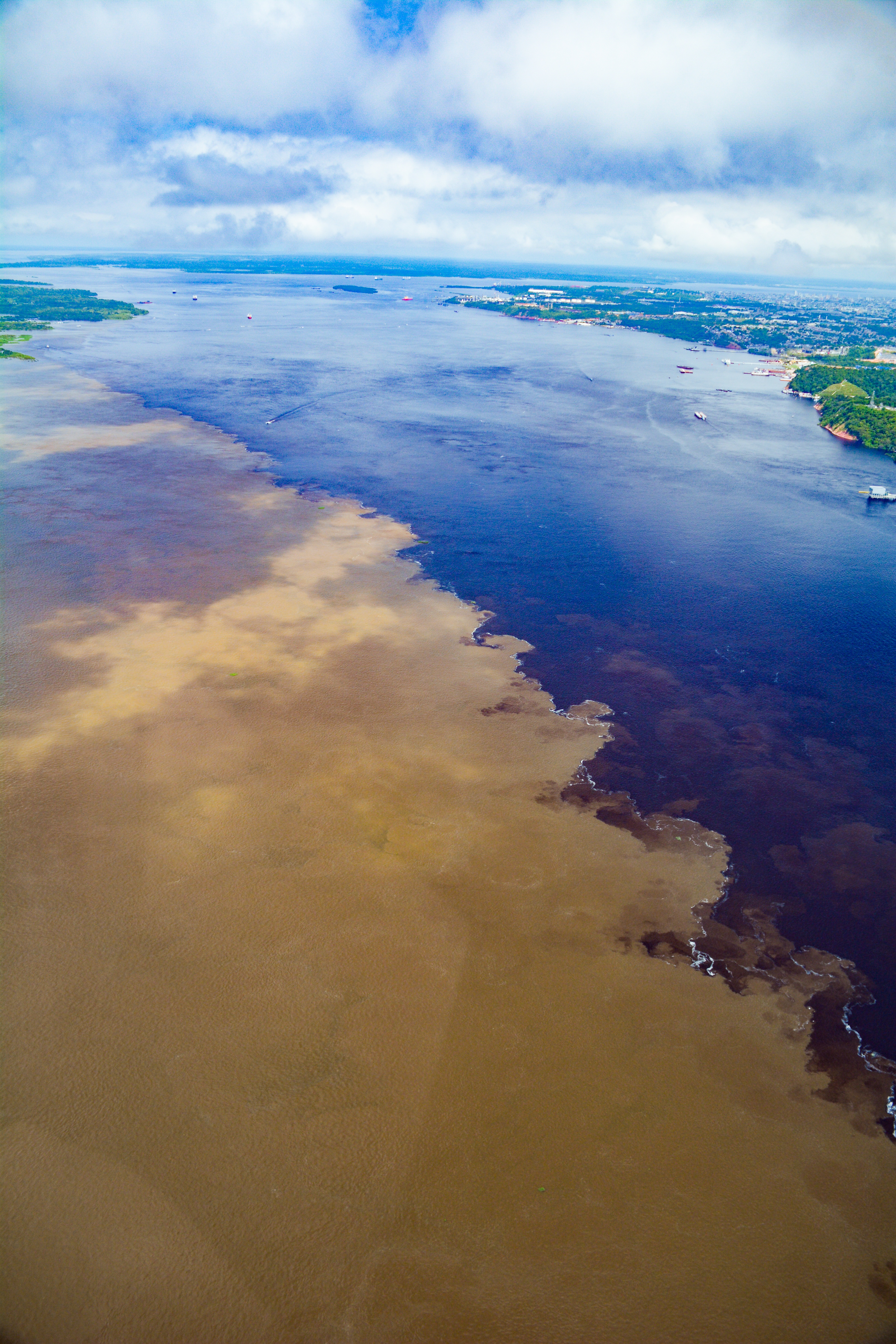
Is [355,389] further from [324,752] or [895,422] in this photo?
[324,752]

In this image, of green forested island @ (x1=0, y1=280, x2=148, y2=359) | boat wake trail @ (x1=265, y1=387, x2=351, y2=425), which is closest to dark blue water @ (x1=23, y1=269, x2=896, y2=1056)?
boat wake trail @ (x1=265, y1=387, x2=351, y2=425)

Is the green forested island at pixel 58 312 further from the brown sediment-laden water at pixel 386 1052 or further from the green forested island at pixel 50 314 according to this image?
the brown sediment-laden water at pixel 386 1052

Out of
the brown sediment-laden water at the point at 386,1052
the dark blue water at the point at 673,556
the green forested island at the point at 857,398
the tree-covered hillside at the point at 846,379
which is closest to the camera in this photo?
the brown sediment-laden water at the point at 386,1052

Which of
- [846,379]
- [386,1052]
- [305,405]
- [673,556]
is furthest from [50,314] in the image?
[386,1052]

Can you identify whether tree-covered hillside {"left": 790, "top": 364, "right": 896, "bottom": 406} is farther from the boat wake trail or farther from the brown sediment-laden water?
the brown sediment-laden water

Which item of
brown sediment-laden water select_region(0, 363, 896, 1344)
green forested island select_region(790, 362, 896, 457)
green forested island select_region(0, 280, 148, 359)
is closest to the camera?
brown sediment-laden water select_region(0, 363, 896, 1344)

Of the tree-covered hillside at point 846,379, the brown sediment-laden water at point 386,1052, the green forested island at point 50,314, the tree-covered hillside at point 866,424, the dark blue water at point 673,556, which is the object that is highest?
the green forested island at point 50,314

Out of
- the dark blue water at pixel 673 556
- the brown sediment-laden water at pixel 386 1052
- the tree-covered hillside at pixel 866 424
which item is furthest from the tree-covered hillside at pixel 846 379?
the brown sediment-laden water at pixel 386 1052
